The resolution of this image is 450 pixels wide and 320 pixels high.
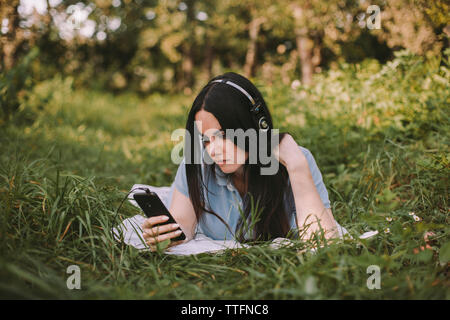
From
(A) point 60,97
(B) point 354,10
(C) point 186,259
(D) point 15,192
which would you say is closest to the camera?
(C) point 186,259

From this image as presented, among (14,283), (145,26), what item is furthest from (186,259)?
(145,26)

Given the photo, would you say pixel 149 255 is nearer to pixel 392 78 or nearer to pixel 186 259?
pixel 186 259

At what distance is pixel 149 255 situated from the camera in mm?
1681

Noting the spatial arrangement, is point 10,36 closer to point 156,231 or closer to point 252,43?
point 156,231

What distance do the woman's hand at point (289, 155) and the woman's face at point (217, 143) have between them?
0.18m

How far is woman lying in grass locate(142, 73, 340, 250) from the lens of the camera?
1.63 meters

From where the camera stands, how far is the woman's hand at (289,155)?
5.65 feet

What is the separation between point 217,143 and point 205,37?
9.94m

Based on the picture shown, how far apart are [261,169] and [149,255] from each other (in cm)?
74

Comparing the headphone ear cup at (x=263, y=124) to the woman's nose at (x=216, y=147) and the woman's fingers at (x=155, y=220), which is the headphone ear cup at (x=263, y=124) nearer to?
the woman's nose at (x=216, y=147)

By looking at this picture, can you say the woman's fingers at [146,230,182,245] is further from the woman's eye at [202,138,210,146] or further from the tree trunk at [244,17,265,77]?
the tree trunk at [244,17,265,77]

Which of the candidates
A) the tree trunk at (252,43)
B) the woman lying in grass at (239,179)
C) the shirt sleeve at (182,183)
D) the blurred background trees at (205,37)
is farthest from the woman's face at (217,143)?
the tree trunk at (252,43)

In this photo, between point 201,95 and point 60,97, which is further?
point 60,97

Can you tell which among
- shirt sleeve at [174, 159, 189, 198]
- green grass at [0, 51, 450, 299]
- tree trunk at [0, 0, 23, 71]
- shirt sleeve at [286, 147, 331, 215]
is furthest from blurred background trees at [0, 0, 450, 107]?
shirt sleeve at [174, 159, 189, 198]
